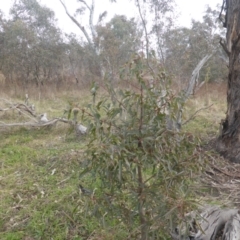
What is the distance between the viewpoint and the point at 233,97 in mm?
4301

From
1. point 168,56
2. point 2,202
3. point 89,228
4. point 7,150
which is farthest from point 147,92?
point 168,56

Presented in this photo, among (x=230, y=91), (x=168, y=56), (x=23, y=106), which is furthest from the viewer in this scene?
(x=168, y=56)

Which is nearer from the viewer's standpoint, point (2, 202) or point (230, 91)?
point (2, 202)

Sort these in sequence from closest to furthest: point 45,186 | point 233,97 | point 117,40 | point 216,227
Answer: point 216,227
point 45,186
point 233,97
point 117,40

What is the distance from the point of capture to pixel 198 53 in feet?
45.4

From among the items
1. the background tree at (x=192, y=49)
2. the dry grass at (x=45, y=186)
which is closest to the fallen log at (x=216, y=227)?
the dry grass at (x=45, y=186)

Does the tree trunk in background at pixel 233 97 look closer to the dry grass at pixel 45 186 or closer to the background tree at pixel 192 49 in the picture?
the dry grass at pixel 45 186

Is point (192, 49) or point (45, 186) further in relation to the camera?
point (192, 49)

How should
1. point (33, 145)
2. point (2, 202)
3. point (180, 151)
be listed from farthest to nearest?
point (33, 145)
point (2, 202)
point (180, 151)

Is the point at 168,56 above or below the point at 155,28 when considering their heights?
below

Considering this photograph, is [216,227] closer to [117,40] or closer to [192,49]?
[192,49]

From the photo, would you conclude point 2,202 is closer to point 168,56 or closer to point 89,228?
point 89,228

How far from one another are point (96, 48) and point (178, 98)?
1492 centimetres

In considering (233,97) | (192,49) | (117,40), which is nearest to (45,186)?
(233,97)
